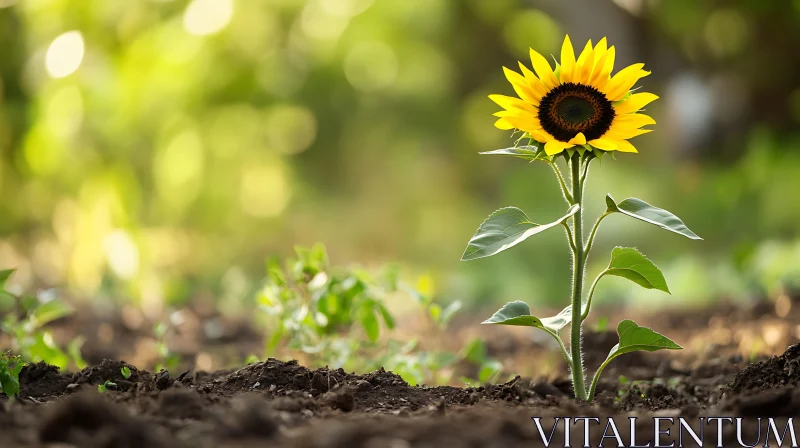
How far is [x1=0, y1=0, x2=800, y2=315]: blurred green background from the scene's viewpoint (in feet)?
20.3

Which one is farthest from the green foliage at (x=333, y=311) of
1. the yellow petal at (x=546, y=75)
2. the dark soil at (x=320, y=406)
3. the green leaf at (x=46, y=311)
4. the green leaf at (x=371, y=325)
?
the yellow petal at (x=546, y=75)

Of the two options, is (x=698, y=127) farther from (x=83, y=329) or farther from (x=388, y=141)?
(x=83, y=329)

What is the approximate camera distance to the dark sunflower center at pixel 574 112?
1.90m

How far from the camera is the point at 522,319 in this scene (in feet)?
6.17

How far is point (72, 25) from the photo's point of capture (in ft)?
21.8

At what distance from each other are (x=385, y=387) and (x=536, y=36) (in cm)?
678

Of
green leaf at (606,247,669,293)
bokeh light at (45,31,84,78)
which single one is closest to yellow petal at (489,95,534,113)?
green leaf at (606,247,669,293)

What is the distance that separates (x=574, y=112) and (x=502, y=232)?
Result: 32cm

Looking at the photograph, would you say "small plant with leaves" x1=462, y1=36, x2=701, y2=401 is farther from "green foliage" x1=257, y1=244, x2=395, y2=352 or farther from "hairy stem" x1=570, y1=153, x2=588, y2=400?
"green foliage" x1=257, y1=244, x2=395, y2=352

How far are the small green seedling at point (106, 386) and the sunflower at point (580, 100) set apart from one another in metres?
1.09

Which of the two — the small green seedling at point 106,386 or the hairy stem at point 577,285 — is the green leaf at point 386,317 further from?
the small green seedling at point 106,386

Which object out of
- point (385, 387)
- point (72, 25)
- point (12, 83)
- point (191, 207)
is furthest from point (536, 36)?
point (385, 387)

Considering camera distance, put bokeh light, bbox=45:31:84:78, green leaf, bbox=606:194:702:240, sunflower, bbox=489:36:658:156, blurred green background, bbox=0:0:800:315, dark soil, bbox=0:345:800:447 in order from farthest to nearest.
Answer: blurred green background, bbox=0:0:800:315
bokeh light, bbox=45:31:84:78
sunflower, bbox=489:36:658:156
green leaf, bbox=606:194:702:240
dark soil, bbox=0:345:800:447

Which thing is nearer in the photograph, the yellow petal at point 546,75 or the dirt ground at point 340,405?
the dirt ground at point 340,405
